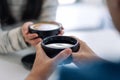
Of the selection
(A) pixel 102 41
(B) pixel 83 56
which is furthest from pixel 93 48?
(B) pixel 83 56

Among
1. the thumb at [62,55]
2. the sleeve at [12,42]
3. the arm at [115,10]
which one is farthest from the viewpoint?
the sleeve at [12,42]

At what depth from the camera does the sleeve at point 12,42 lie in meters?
0.89

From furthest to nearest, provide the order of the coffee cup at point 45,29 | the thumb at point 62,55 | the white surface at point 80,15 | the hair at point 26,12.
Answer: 1. the white surface at point 80,15
2. the hair at point 26,12
3. the coffee cup at point 45,29
4. the thumb at point 62,55

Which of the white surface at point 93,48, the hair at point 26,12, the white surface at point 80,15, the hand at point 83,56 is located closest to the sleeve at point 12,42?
the white surface at point 93,48

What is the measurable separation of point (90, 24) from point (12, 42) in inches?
26.1

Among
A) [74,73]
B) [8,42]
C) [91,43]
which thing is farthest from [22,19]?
[74,73]

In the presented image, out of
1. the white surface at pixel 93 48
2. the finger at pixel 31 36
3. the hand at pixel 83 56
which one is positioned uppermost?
the finger at pixel 31 36

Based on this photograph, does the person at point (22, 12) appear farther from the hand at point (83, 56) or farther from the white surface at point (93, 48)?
the hand at point (83, 56)

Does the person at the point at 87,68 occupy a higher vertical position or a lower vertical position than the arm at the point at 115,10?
lower

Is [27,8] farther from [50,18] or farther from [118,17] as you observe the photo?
[118,17]

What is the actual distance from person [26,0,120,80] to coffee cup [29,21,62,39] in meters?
0.08

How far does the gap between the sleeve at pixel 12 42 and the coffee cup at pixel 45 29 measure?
0.12 metres

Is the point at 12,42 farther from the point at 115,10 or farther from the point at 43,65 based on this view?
the point at 115,10

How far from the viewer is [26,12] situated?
108cm
